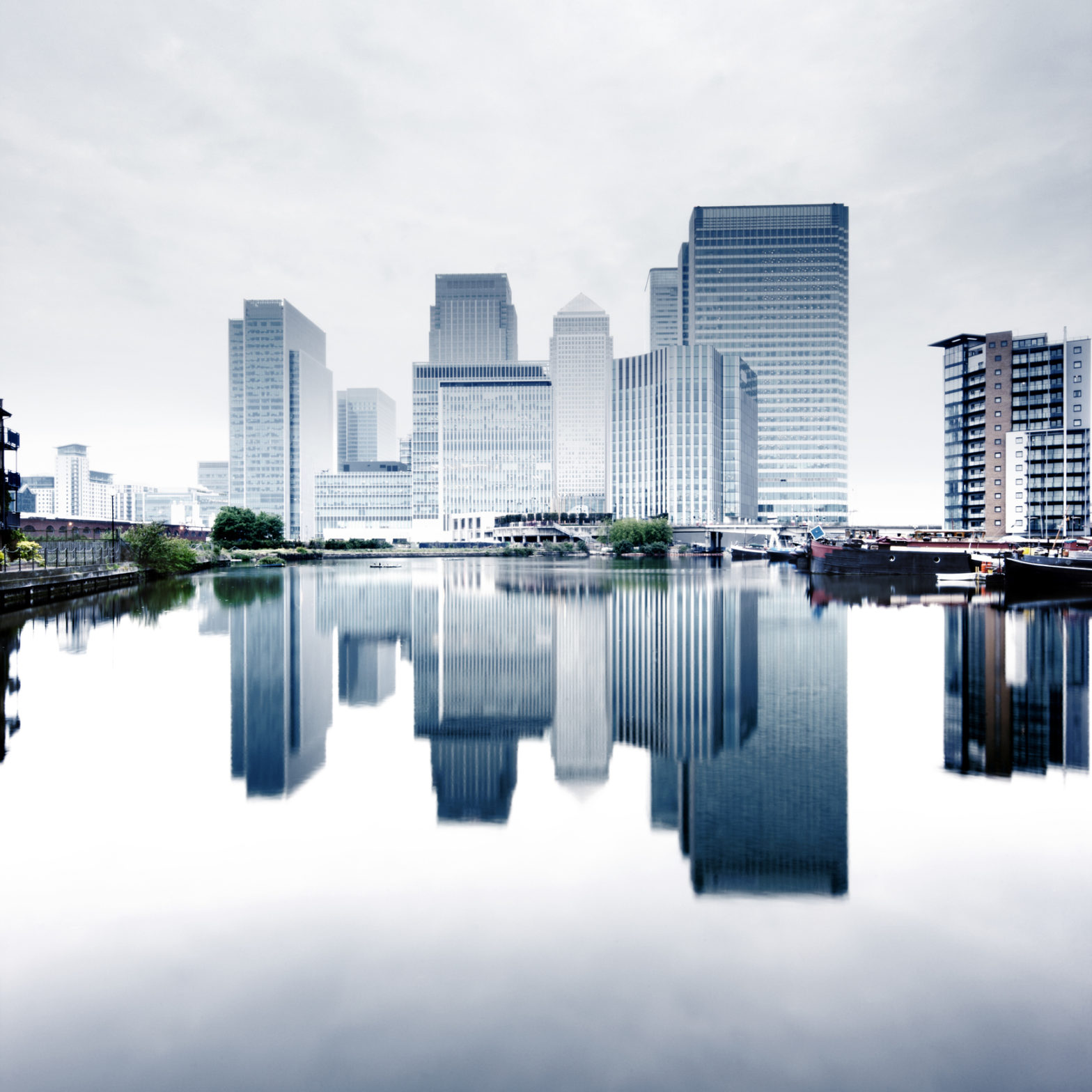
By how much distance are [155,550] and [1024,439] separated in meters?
104

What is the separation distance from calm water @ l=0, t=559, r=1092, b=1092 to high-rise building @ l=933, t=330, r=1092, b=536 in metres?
94.7

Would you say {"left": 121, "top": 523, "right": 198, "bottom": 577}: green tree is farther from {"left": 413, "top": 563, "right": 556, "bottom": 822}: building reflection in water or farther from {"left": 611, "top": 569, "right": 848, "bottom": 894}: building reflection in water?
{"left": 611, "top": 569, "right": 848, "bottom": 894}: building reflection in water

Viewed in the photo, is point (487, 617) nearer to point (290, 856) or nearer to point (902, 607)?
point (902, 607)

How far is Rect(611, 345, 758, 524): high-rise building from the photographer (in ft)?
587

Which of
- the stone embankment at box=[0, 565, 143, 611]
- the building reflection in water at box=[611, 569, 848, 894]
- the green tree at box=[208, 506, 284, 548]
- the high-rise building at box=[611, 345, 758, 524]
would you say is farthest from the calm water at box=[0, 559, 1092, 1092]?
the high-rise building at box=[611, 345, 758, 524]

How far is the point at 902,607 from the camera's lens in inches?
1479

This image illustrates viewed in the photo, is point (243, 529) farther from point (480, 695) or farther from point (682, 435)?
point (480, 695)

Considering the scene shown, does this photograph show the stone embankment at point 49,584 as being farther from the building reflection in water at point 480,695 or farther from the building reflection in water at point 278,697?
the building reflection in water at point 480,695

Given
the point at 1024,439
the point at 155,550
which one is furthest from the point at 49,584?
the point at 1024,439

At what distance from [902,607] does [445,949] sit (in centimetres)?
3666

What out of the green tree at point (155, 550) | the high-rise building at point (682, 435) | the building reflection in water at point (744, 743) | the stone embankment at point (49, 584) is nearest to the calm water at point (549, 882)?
the building reflection in water at point (744, 743)

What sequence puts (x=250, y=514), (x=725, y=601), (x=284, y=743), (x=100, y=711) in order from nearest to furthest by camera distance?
(x=284, y=743) < (x=100, y=711) < (x=725, y=601) < (x=250, y=514)

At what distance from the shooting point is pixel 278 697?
16938 millimetres

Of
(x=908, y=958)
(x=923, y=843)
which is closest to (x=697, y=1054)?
(x=908, y=958)
